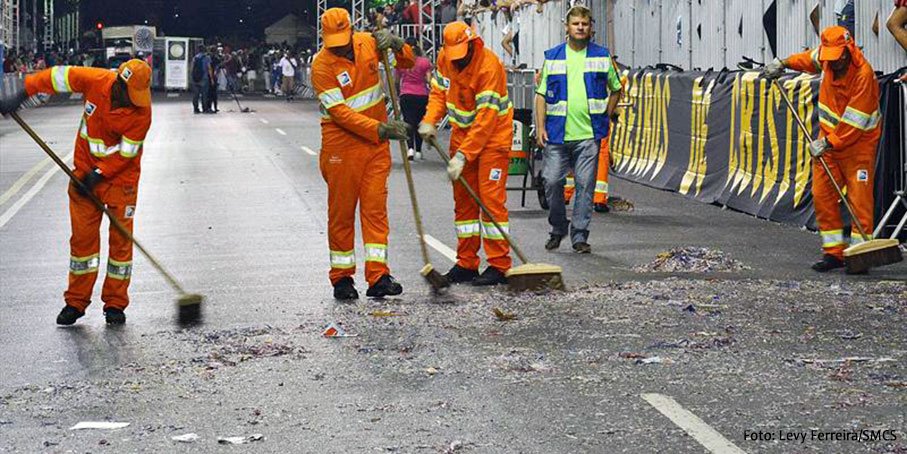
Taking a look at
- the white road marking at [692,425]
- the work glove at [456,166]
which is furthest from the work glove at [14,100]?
the white road marking at [692,425]

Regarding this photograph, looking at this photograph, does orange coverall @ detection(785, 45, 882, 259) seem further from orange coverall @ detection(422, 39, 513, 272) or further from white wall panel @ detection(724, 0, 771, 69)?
white wall panel @ detection(724, 0, 771, 69)

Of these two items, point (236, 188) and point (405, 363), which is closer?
point (405, 363)

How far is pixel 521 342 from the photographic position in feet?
30.5

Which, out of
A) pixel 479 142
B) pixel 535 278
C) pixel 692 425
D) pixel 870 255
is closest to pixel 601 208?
pixel 870 255

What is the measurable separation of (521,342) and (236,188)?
11.9 meters

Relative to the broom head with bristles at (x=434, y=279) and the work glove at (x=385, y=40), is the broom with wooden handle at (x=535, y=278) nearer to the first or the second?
the broom head with bristles at (x=434, y=279)

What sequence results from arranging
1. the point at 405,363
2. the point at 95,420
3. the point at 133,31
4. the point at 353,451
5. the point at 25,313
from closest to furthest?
the point at 353,451, the point at 95,420, the point at 405,363, the point at 25,313, the point at 133,31

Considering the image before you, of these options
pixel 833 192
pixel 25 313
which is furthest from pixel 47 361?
pixel 833 192

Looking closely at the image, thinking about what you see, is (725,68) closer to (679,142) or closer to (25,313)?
(679,142)

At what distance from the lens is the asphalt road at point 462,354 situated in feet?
23.6

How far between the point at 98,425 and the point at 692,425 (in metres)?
2.48

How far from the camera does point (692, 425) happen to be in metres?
7.20

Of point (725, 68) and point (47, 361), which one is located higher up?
point (725, 68)

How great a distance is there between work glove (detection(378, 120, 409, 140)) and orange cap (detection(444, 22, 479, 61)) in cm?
101
